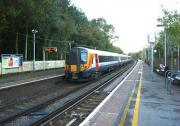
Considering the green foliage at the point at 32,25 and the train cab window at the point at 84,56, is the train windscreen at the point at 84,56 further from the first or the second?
the green foliage at the point at 32,25

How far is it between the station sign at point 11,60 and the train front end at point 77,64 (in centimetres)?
660

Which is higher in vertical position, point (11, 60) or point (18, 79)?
point (11, 60)

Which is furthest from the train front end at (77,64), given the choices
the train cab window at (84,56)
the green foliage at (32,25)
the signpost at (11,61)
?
the green foliage at (32,25)

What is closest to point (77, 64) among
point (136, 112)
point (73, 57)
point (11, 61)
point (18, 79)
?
point (73, 57)

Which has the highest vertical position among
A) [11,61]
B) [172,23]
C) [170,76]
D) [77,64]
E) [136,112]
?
[172,23]

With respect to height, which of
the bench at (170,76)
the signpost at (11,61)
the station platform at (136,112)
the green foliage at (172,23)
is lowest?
the station platform at (136,112)

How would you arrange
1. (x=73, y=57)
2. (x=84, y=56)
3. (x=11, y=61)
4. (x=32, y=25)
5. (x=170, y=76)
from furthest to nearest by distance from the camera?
(x=32, y=25) → (x=11, y=61) → (x=73, y=57) → (x=84, y=56) → (x=170, y=76)

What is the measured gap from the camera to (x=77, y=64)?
20.9m

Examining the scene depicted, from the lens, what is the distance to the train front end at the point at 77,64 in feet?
68.3

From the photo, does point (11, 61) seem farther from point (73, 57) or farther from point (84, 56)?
point (84, 56)

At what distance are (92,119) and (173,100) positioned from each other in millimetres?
5267

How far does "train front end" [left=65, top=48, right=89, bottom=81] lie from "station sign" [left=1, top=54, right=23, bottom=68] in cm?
660

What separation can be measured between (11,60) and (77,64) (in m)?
8.01

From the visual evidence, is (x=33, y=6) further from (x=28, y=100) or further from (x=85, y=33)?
(x=85, y=33)
